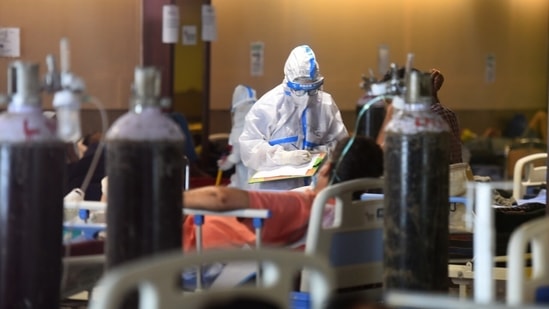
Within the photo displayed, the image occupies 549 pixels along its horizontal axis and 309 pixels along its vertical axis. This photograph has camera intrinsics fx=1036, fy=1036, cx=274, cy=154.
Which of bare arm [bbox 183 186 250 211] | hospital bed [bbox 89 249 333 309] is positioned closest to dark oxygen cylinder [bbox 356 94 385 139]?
bare arm [bbox 183 186 250 211]

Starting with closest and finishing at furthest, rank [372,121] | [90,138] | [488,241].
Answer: [488,241]
[372,121]
[90,138]

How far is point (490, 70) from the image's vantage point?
878cm

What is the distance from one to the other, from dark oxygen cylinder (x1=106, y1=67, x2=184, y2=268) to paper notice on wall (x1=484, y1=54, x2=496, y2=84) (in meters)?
6.72

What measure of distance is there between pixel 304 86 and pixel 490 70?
184 inches

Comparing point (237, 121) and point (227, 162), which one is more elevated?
point (237, 121)

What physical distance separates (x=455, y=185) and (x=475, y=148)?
457cm

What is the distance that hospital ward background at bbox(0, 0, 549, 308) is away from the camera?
6.90 feet

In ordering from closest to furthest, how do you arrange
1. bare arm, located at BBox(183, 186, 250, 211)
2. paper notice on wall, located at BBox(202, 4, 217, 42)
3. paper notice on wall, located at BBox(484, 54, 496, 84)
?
1. bare arm, located at BBox(183, 186, 250, 211)
2. paper notice on wall, located at BBox(202, 4, 217, 42)
3. paper notice on wall, located at BBox(484, 54, 496, 84)

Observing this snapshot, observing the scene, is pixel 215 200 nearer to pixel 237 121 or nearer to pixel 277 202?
pixel 277 202

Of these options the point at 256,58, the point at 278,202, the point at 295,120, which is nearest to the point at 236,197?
the point at 278,202

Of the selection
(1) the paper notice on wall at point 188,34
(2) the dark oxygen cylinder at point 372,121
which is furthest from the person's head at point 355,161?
(1) the paper notice on wall at point 188,34

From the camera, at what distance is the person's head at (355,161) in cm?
297

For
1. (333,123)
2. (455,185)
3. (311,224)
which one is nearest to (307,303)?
(311,224)

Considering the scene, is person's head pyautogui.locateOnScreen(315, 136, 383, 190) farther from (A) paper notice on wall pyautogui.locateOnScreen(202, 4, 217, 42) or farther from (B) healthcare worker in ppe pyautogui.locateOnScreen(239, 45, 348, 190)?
(A) paper notice on wall pyautogui.locateOnScreen(202, 4, 217, 42)
